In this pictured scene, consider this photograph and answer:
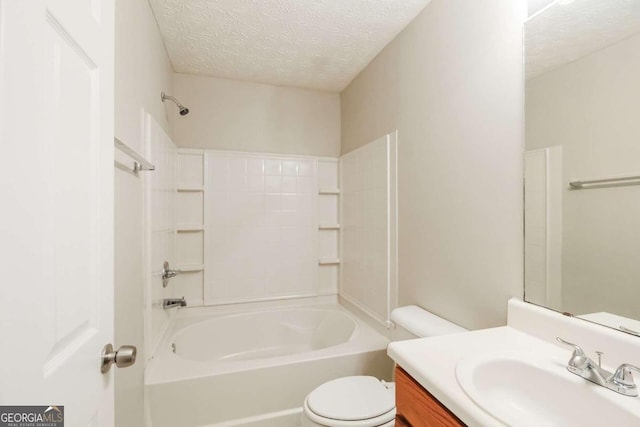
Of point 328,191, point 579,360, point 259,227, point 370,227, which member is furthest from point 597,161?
point 259,227

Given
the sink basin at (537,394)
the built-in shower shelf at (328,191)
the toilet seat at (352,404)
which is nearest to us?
the sink basin at (537,394)

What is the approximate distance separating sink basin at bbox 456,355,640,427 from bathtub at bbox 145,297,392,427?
3.59 feet

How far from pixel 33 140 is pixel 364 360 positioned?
1.90 m

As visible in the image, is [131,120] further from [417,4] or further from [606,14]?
[606,14]

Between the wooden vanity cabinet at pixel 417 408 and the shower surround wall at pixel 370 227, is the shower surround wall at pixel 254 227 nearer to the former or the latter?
the shower surround wall at pixel 370 227

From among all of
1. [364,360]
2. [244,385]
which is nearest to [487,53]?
[364,360]

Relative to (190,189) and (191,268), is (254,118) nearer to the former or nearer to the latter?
(190,189)

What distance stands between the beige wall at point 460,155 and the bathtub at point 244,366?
54cm

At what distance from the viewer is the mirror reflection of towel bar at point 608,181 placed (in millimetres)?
803

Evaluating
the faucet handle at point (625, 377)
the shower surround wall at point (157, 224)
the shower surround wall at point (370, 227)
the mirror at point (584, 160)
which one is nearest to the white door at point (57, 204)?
the shower surround wall at point (157, 224)

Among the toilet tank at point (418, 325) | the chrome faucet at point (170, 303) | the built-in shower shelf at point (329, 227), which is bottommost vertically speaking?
the chrome faucet at point (170, 303)

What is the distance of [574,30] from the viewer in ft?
3.19

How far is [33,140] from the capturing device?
0.44 metres

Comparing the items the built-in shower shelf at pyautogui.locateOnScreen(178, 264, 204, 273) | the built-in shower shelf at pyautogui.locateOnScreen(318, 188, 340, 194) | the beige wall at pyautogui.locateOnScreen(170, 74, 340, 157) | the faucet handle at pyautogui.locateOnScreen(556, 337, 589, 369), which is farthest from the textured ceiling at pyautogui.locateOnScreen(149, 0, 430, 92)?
the faucet handle at pyautogui.locateOnScreen(556, 337, 589, 369)
